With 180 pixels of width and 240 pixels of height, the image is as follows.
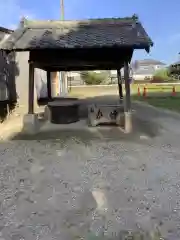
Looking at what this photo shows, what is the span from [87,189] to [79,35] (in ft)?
20.3

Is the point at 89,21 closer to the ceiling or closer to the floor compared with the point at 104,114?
closer to the ceiling

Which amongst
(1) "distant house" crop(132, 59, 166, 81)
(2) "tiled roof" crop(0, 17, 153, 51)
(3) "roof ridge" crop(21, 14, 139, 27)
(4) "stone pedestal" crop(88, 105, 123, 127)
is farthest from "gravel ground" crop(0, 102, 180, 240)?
(1) "distant house" crop(132, 59, 166, 81)

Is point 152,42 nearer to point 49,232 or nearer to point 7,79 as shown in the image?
point 49,232

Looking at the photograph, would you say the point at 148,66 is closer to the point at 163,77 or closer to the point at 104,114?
the point at 163,77

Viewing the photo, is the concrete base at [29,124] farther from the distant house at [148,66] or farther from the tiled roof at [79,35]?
the distant house at [148,66]

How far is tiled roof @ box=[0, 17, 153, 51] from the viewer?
9875mm

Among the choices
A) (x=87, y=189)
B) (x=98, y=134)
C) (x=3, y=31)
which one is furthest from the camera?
(x=3, y=31)

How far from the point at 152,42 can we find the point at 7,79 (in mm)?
7965

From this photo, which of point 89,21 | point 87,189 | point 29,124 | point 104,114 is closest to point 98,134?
point 104,114

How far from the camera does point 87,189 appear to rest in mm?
5605

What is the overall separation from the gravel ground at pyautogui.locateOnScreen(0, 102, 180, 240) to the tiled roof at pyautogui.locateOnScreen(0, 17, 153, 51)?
111 inches

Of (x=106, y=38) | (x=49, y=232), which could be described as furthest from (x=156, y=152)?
(x=49, y=232)

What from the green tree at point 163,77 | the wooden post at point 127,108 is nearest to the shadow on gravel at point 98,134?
the wooden post at point 127,108

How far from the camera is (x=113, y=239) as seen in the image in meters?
3.92
